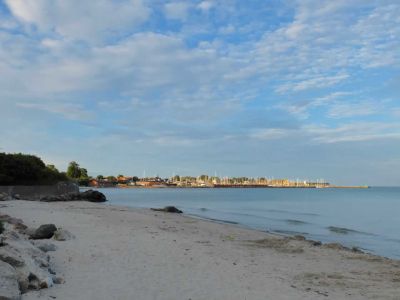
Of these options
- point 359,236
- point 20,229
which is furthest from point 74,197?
point 20,229

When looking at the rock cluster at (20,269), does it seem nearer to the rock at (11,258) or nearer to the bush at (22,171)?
the rock at (11,258)

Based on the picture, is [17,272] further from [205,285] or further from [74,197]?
[74,197]

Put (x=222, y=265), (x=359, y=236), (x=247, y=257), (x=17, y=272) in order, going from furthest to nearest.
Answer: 1. (x=359, y=236)
2. (x=247, y=257)
3. (x=222, y=265)
4. (x=17, y=272)

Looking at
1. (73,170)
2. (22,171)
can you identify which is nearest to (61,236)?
(22,171)

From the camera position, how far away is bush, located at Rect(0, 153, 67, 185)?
193 feet

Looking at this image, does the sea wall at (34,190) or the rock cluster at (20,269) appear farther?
the sea wall at (34,190)

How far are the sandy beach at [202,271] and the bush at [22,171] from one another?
45.9m

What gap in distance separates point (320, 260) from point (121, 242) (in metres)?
6.94

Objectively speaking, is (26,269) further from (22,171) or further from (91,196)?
(22,171)

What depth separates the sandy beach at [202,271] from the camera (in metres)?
9.04

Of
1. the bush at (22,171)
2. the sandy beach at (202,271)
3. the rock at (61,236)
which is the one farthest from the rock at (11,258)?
the bush at (22,171)

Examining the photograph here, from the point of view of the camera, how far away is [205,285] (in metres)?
9.81

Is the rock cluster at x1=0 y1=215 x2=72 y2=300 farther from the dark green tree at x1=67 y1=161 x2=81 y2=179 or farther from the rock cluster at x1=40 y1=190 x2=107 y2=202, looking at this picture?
the dark green tree at x1=67 y1=161 x2=81 y2=179

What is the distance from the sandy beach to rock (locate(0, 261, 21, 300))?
410 millimetres
